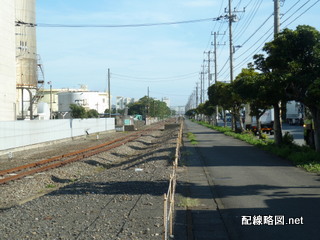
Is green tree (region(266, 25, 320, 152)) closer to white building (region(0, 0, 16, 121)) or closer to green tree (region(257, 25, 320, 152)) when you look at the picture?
green tree (region(257, 25, 320, 152))

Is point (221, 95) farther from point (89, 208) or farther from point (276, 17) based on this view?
point (89, 208)

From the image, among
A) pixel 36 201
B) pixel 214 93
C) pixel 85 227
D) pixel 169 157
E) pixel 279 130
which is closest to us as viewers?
pixel 85 227

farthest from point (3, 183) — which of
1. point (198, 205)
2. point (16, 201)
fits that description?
point (198, 205)

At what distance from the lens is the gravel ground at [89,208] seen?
23.1 feet

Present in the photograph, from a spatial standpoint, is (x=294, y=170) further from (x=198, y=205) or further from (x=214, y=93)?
(x=214, y=93)

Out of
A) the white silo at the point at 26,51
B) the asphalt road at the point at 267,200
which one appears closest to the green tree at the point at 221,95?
the asphalt road at the point at 267,200

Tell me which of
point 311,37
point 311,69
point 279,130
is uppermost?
point 311,37

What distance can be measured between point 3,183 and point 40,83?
5134 centimetres

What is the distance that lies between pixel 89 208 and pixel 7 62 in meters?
36.2

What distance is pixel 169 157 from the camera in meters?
20.2

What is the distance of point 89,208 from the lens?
8922mm

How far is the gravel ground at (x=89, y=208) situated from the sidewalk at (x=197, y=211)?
0.43 metres

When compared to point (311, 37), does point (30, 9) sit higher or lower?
higher

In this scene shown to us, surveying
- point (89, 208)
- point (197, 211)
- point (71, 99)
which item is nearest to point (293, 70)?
point (197, 211)
